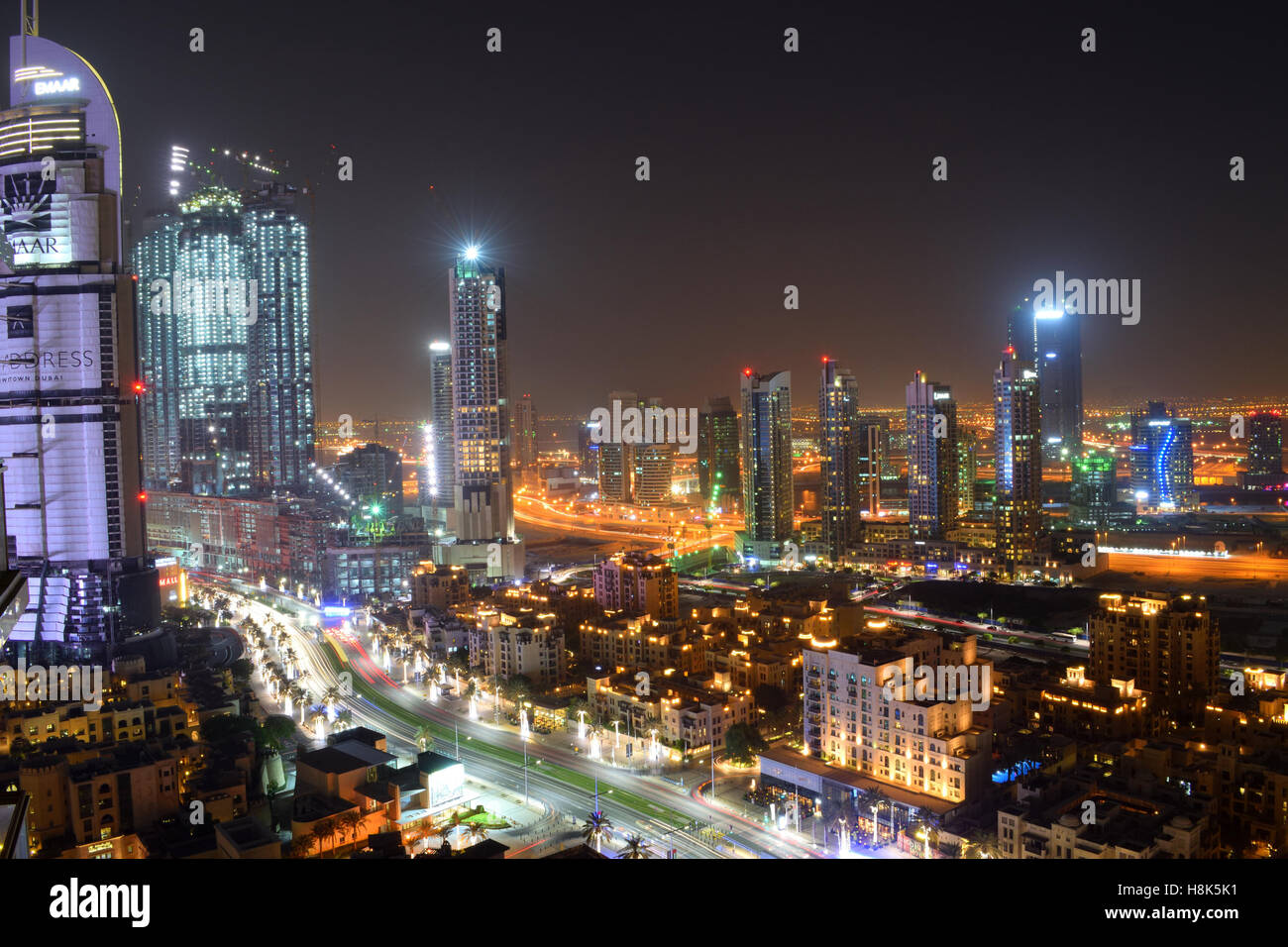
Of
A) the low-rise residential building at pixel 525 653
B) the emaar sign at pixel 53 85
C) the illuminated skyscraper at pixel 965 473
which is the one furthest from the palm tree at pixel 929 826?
the illuminated skyscraper at pixel 965 473

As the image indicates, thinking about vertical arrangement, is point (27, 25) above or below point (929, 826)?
above

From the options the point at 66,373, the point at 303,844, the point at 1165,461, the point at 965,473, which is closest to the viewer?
the point at 303,844

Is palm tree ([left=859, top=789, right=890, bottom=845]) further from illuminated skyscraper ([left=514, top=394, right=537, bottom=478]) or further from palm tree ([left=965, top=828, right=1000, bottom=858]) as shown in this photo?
illuminated skyscraper ([left=514, top=394, right=537, bottom=478])

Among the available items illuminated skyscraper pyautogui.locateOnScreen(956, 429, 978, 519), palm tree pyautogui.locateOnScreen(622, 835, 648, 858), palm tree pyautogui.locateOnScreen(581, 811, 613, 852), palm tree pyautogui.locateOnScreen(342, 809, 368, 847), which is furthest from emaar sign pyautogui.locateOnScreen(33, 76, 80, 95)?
illuminated skyscraper pyautogui.locateOnScreen(956, 429, 978, 519)

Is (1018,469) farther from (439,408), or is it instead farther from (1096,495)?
(439,408)

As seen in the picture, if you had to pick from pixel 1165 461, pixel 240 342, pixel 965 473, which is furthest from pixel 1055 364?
pixel 240 342
